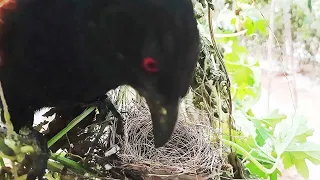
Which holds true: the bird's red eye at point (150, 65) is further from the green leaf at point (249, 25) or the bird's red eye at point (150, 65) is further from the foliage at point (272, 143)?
the green leaf at point (249, 25)

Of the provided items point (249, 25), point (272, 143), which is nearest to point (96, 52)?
point (272, 143)

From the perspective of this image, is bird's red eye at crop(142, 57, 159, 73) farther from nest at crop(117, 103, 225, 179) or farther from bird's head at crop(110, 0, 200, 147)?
nest at crop(117, 103, 225, 179)

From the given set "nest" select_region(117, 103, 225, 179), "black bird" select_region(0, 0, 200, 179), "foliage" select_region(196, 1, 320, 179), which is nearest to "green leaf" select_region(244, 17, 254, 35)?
"foliage" select_region(196, 1, 320, 179)

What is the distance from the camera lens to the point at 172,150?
19.7 inches

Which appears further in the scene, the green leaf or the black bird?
the green leaf

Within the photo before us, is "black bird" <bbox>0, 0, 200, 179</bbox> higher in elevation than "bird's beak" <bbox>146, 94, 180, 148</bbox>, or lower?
higher

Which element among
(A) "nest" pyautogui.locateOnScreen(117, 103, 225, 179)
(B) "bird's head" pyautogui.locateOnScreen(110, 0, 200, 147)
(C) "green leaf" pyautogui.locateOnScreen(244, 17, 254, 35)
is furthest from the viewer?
(C) "green leaf" pyautogui.locateOnScreen(244, 17, 254, 35)

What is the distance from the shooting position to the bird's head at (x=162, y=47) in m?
0.37

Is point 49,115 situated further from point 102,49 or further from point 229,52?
point 229,52

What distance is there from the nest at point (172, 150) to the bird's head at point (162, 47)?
0.30 ft

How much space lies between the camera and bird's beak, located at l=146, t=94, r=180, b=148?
39 cm

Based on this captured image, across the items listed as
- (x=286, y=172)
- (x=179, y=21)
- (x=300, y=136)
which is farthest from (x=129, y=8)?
(x=286, y=172)

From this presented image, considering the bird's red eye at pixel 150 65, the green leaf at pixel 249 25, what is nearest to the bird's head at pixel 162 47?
the bird's red eye at pixel 150 65

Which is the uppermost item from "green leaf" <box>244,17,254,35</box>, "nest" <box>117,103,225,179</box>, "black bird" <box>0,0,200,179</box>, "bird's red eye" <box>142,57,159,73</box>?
"green leaf" <box>244,17,254,35</box>
